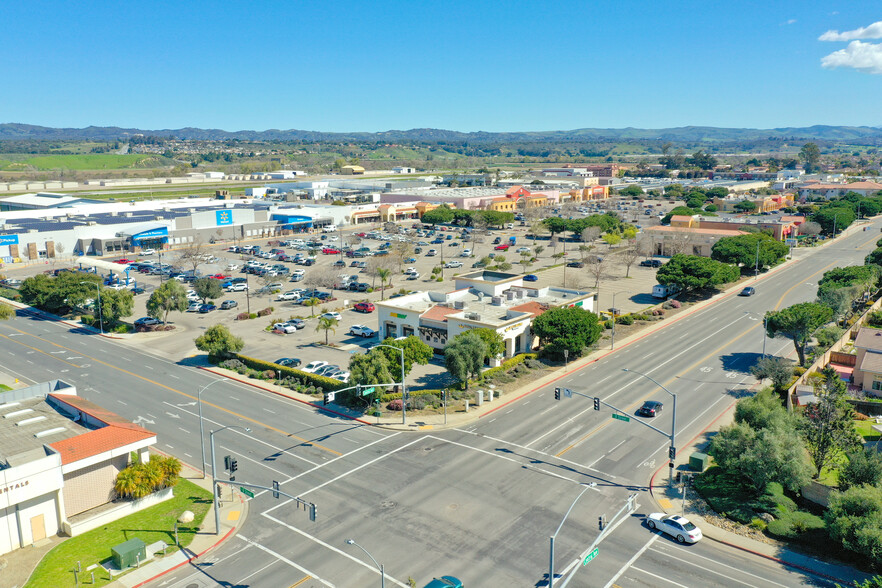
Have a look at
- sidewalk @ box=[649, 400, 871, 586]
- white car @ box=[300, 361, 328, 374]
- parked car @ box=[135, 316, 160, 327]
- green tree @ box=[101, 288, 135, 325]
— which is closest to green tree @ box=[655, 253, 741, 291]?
sidewalk @ box=[649, 400, 871, 586]

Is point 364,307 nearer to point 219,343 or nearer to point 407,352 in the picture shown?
point 219,343

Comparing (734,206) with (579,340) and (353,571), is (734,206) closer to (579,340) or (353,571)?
(579,340)

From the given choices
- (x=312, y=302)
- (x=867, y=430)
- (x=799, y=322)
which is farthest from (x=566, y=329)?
(x=312, y=302)

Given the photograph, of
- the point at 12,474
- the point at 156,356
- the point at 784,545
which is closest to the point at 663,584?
the point at 784,545

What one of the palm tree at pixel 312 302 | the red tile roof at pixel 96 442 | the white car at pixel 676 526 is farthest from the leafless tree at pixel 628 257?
the red tile roof at pixel 96 442

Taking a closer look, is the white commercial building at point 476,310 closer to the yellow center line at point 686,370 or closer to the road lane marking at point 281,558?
the yellow center line at point 686,370

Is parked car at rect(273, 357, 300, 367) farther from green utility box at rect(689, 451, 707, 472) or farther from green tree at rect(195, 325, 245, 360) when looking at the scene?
green utility box at rect(689, 451, 707, 472)
